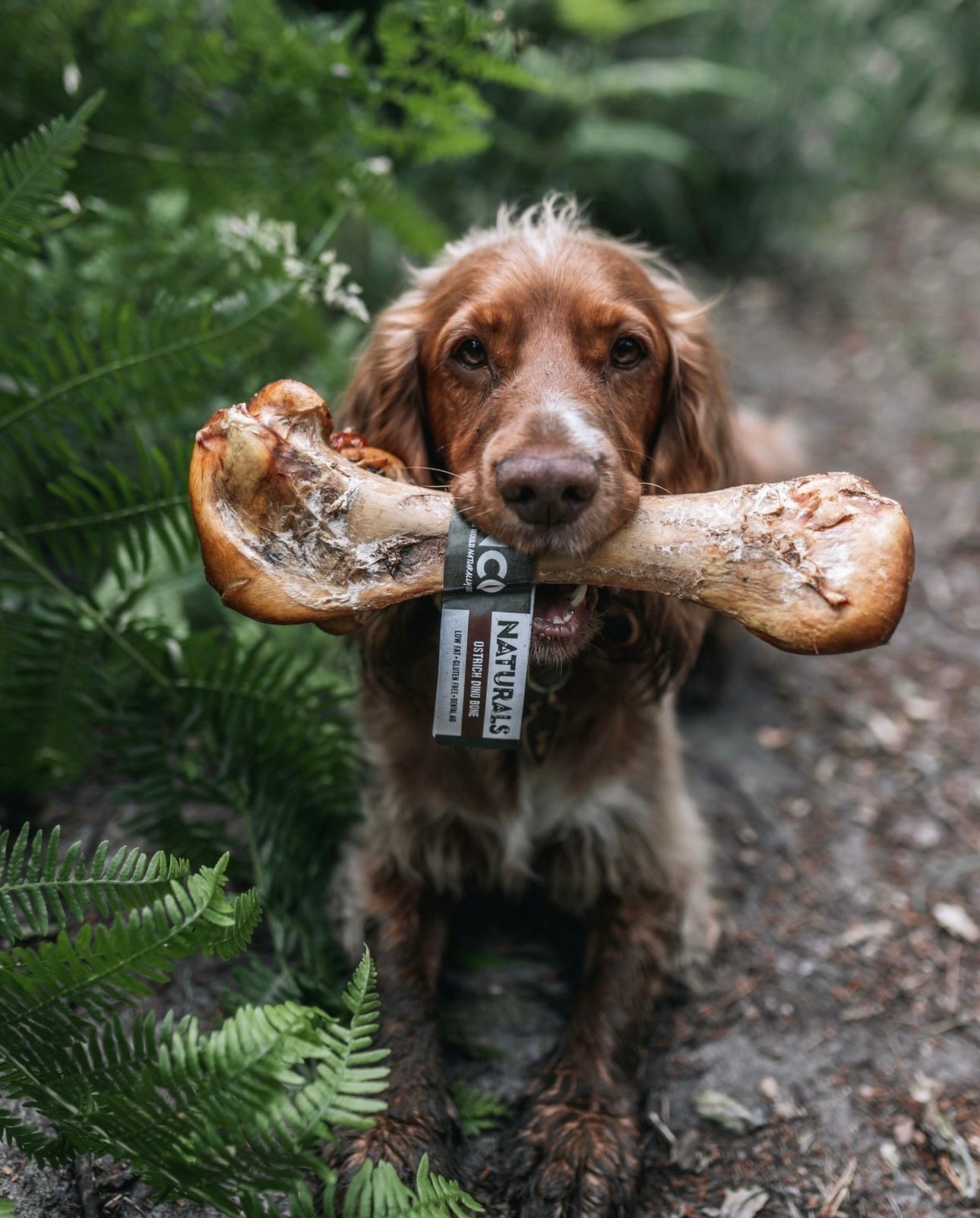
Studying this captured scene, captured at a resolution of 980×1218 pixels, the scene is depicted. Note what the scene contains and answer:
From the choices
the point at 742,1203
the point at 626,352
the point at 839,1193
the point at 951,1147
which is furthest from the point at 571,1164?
the point at 626,352

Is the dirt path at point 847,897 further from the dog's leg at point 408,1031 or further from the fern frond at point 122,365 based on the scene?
the fern frond at point 122,365

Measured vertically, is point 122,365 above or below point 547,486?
above

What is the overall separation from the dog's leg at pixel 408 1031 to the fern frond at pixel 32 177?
1749 mm

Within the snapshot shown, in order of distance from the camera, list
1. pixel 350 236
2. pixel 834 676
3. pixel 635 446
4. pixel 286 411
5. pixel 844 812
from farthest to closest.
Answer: pixel 350 236
pixel 834 676
pixel 844 812
pixel 635 446
pixel 286 411

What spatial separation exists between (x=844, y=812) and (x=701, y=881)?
0.71 m

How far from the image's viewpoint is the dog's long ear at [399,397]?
2578mm

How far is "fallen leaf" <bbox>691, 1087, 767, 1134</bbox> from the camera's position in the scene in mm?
2436

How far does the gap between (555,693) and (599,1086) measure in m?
0.89

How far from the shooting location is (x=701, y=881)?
2.98 metres

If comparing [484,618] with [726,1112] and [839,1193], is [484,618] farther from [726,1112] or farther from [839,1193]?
[839,1193]

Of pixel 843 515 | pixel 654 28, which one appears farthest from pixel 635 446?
pixel 654 28

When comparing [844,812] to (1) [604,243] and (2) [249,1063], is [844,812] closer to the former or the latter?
(1) [604,243]

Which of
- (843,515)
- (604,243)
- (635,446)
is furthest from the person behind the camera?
(604,243)

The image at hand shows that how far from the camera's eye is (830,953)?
295cm
